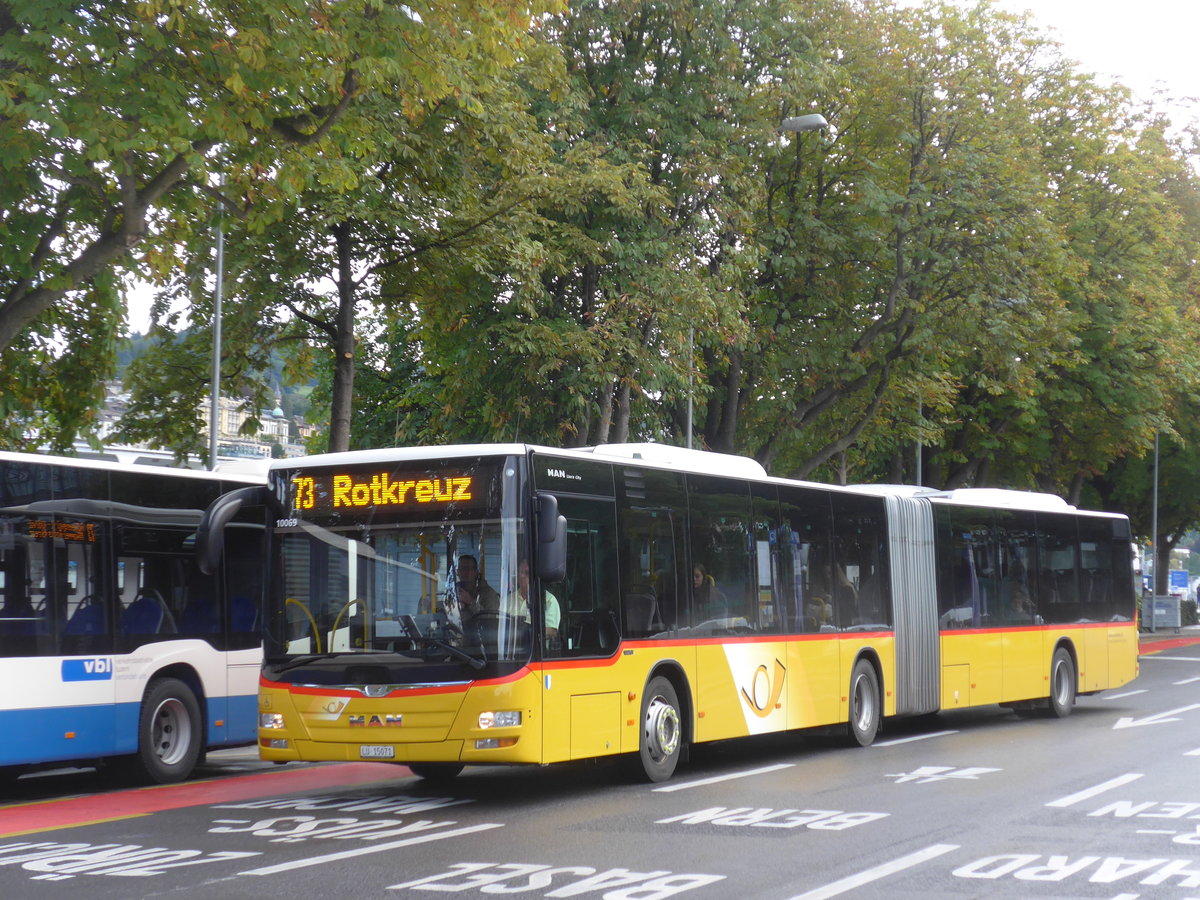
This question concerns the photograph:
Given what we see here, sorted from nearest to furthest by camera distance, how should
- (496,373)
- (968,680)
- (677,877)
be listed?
(677,877), (968,680), (496,373)

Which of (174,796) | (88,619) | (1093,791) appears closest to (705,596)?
(1093,791)

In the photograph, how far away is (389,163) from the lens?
69.7 feet

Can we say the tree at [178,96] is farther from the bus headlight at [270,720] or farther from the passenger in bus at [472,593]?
the bus headlight at [270,720]

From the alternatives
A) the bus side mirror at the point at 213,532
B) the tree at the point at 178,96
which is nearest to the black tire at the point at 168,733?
the bus side mirror at the point at 213,532

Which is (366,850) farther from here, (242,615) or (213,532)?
(242,615)

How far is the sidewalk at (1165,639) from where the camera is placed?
46250 millimetres

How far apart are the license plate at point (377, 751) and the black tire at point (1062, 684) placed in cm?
1284

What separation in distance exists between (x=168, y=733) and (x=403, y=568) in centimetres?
395

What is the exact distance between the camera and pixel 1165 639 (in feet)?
177

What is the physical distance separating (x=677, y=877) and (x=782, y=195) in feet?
77.8

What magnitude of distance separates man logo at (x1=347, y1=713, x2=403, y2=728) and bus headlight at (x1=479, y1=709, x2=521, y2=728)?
672mm

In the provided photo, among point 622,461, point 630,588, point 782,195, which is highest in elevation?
point 782,195

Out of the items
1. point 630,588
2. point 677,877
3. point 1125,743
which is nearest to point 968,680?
point 1125,743

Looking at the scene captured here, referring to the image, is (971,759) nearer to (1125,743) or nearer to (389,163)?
(1125,743)
